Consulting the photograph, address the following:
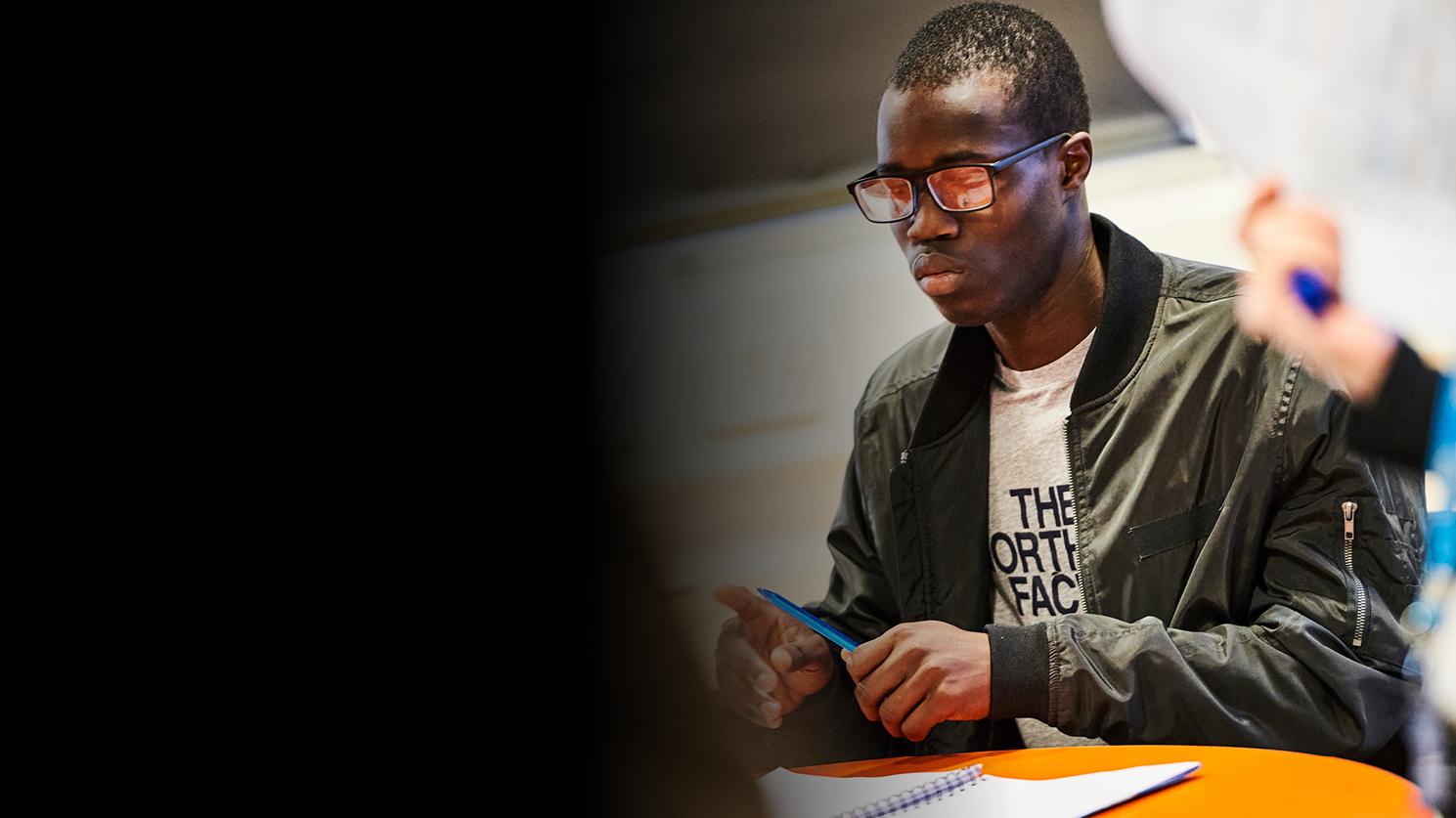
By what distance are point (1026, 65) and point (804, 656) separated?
54 cm

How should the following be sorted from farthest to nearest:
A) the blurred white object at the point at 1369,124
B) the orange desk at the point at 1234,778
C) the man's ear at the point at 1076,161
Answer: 1. the man's ear at the point at 1076,161
2. the blurred white object at the point at 1369,124
3. the orange desk at the point at 1234,778

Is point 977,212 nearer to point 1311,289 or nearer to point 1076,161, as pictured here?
point 1076,161

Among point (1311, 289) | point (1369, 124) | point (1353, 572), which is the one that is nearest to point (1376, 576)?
point (1353, 572)

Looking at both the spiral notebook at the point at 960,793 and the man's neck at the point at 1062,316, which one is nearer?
the spiral notebook at the point at 960,793

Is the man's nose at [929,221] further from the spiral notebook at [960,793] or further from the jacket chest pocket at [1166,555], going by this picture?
the spiral notebook at [960,793]

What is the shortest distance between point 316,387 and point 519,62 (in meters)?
0.34

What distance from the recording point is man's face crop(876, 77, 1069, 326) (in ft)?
3.36

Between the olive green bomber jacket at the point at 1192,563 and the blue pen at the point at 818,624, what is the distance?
0.20 ft

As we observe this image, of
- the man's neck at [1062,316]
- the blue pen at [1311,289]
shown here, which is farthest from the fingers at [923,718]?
the blue pen at [1311,289]

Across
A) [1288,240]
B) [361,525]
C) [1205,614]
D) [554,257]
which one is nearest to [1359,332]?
[1288,240]

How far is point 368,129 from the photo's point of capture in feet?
3.11

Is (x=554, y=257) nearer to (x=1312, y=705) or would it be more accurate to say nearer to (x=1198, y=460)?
(x=1198, y=460)

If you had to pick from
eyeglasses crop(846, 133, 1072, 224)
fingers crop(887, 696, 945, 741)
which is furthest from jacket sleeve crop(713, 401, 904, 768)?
eyeglasses crop(846, 133, 1072, 224)

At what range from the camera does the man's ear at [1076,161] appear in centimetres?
104
